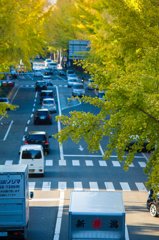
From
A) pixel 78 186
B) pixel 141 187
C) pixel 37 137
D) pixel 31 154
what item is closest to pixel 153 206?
pixel 141 187

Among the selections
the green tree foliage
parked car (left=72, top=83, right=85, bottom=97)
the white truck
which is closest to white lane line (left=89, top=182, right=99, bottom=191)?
the green tree foliage

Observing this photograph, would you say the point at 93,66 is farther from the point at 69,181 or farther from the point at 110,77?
the point at 69,181

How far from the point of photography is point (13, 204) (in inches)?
518

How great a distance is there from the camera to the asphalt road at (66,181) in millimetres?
15953

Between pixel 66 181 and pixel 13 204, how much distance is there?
33.0ft

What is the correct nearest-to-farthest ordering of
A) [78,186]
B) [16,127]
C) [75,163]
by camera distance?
[78,186] < [75,163] < [16,127]

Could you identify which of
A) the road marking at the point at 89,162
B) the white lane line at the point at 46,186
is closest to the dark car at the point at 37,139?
the road marking at the point at 89,162

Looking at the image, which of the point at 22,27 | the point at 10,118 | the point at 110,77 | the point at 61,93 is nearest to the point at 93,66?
the point at 110,77

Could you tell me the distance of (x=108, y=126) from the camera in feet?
41.9

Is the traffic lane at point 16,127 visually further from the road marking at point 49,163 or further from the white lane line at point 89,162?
the white lane line at point 89,162

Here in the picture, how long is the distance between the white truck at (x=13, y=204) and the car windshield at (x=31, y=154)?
33.5 feet

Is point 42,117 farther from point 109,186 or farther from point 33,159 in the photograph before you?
point 109,186

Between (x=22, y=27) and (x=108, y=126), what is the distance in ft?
78.9

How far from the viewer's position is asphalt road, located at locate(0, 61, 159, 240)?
628 inches
